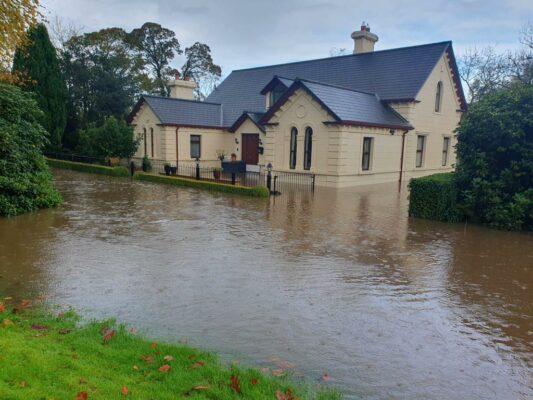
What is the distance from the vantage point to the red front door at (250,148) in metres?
27.9

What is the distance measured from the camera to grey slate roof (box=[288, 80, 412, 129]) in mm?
21312

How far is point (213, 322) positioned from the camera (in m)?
6.09

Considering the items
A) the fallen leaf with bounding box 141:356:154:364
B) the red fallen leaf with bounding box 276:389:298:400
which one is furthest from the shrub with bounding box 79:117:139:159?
the red fallen leaf with bounding box 276:389:298:400

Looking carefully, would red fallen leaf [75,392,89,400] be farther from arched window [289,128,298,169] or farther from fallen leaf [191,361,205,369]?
arched window [289,128,298,169]

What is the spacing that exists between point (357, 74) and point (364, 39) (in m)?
3.40

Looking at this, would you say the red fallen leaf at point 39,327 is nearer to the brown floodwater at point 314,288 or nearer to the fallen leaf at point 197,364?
the brown floodwater at point 314,288

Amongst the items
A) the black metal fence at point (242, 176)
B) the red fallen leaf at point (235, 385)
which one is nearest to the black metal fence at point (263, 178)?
the black metal fence at point (242, 176)

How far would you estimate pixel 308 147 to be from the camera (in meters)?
22.7

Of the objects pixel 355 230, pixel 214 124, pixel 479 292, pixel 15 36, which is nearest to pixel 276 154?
pixel 214 124

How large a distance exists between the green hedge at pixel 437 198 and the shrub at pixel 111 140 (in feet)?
63.8

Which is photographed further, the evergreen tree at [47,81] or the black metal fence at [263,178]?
the evergreen tree at [47,81]

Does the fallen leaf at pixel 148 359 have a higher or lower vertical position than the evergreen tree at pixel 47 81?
lower

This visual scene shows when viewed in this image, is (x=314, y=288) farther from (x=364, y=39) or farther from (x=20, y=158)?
(x=364, y=39)

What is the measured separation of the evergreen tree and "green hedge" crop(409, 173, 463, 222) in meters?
26.8
